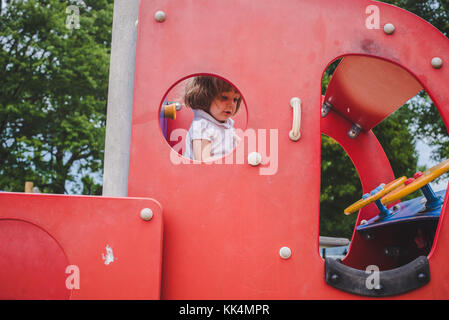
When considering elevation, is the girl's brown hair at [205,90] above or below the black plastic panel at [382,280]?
above

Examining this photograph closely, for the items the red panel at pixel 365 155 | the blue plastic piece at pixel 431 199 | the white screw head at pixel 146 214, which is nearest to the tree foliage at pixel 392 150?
the red panel at pixel 365 155

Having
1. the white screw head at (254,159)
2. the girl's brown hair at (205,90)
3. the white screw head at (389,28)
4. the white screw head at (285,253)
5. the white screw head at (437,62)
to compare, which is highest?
the white screw head at (389,28)

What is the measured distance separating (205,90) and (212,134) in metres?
0.24

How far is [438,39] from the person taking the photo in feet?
5.24

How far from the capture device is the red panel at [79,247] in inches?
54.0

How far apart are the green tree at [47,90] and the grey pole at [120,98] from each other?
9.68 metres

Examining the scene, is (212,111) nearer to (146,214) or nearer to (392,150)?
(146,214)

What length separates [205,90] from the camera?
211 centimetres

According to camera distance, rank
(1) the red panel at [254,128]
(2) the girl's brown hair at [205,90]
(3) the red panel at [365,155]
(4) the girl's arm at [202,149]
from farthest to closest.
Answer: (3) the red panel at [365,155] → (2) the girl's brown hair at [205,90] → (4) the girl's arm at [202,149] → (1) the red panel at [254,128]

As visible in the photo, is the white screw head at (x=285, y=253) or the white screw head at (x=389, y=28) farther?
the white screw head at (x=389, y=28)

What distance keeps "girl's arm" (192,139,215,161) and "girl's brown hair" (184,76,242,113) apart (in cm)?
25

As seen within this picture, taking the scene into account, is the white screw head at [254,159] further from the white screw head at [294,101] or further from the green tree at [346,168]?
the green tree at [346,168]
